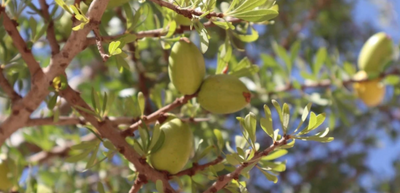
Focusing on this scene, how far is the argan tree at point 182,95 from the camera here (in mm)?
754

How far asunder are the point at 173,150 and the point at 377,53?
835mm

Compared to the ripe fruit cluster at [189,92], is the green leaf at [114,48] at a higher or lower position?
higher

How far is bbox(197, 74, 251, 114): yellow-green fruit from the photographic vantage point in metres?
0.85

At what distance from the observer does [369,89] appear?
1.38 meters

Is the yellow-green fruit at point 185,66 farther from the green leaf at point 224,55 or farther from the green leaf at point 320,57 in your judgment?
the green leaf at point 320,57

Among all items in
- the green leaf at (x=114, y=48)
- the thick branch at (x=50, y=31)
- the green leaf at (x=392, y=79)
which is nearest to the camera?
the green leaf at (x=114, y=48)

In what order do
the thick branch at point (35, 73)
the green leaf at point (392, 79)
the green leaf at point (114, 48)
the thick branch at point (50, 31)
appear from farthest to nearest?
the green leaf at point (392, 79)
the thick branch at point (50, 31)
the thick branch at point (35, 73)
the green leaf at point (114, 48)

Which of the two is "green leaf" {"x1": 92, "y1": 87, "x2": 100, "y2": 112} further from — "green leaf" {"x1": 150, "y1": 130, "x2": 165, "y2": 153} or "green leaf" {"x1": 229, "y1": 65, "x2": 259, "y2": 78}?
"green leaf" {"x1": 229, "y1": 65, "x2": 259, "y2": 78}

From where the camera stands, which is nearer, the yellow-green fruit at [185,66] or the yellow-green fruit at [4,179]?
the yellow-green fruit at [185,66]

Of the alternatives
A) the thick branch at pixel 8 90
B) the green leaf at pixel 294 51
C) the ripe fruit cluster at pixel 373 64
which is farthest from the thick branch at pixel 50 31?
the ripe fruit cluster at pixel 373 64

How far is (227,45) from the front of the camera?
35.1 inches

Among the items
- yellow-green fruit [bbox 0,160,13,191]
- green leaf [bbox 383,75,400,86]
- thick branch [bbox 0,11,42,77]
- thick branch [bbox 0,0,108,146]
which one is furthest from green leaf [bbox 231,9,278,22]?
green leaf [bbox 383,75,400,86]

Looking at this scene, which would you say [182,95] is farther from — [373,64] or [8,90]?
[373,64]

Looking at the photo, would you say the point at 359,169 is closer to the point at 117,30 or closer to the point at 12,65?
the point at 117,30
